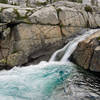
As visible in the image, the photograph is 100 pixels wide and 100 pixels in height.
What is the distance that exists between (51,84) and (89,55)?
185 inches

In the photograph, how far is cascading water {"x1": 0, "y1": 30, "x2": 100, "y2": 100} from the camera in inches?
343

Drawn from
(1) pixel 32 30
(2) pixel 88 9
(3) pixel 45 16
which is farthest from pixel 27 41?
(2) pixel 88 9

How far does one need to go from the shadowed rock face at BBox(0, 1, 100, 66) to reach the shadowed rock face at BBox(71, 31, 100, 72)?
4.30 metres

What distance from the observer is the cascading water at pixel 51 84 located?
871cm

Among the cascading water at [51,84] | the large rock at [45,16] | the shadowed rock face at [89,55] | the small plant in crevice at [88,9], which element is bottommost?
the cascading water at [51,84]

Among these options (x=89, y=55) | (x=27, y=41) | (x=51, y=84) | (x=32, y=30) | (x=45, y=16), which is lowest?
(x=51, y=84)

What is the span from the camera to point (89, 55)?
12859 mm

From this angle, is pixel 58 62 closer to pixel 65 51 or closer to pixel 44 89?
pixel 65 51

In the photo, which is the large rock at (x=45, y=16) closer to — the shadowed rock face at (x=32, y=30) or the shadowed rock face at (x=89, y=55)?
the shadowed rock face at (x=32, y=30)

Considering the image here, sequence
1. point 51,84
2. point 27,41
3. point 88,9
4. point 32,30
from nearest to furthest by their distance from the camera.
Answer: point 51,84 → point 27,41 → point 32,30 → point 88,9

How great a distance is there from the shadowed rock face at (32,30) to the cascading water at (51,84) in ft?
6.87

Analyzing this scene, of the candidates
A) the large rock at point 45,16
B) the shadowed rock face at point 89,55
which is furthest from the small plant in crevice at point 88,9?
the shadowed rock face at point 89,55

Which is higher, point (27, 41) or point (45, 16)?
point (45, 16)

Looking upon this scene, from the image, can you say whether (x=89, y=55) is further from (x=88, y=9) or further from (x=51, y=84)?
(x=88, y=9)
